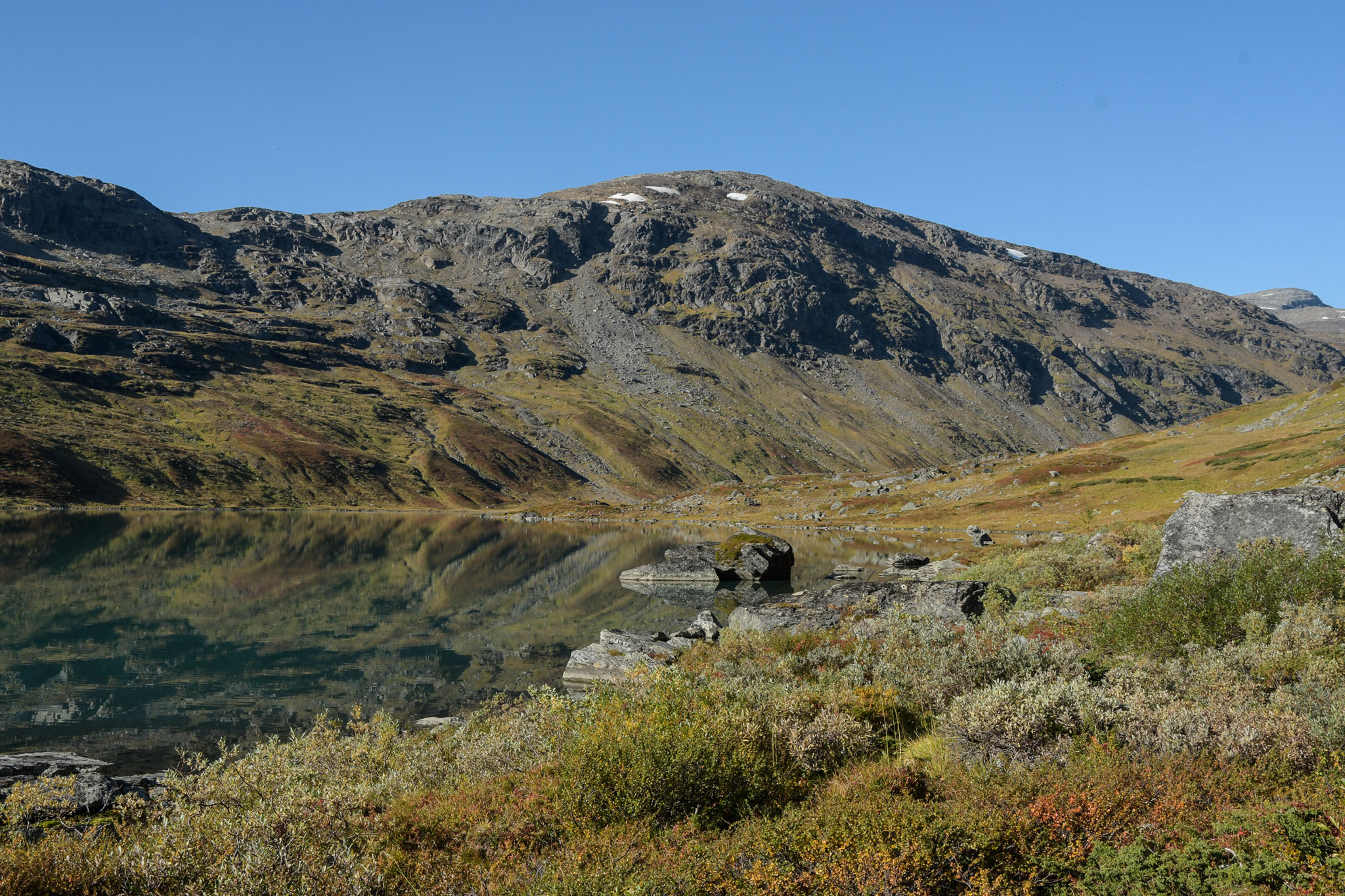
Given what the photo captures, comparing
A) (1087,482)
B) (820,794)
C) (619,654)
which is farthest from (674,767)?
(1087,482)

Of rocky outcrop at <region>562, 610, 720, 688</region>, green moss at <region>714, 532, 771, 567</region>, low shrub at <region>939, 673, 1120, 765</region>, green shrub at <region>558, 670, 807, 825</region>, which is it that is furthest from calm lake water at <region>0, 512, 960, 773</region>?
low shrub at <region>939, 673, 1120, 765</region>

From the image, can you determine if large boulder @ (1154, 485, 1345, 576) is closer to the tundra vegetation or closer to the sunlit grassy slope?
the tundra vegetation

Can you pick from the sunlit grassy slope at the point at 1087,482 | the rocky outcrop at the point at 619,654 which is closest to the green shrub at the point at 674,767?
the rocky outcrop at the point at 619,654

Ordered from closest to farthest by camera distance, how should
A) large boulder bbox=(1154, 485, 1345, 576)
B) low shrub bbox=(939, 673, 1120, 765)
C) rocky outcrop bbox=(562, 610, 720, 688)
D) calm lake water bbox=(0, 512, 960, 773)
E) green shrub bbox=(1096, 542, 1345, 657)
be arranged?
1. low shrub bbox=(939, 673, 1120, 765)
2. green shrub bbox=(1096, 542, 1345, 657)
3. large boulder bbox=(1154, 485, 1345, 576)
4. calm lake water bbox=(0, 512, 960, 773)
5. rocky outcrop bbox=(562, 610, 720, 688)

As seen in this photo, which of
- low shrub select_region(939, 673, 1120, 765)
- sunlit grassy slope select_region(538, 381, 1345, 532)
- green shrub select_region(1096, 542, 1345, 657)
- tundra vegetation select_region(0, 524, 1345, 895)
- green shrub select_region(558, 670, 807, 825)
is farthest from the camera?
sunlit grassy slope select_region(538, 381, 1345, 532)

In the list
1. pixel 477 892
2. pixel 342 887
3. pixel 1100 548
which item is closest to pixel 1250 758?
pixel 477 892

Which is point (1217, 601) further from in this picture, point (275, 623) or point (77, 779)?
point (275, 623)

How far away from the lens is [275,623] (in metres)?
35.5

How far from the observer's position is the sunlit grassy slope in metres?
57.3

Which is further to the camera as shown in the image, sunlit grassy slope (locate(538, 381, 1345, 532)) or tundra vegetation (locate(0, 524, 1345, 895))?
sunlit grassy slope (locate(538, 381, 1345, 532))

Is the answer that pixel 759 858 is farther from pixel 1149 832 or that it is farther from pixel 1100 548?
pixel 1100 548

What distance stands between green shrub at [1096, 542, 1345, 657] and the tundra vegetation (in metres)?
Answer: 0.43

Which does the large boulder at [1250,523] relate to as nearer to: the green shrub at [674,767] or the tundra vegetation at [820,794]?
the tundra vegetation at [820,794]

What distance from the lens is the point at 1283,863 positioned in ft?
19.4
